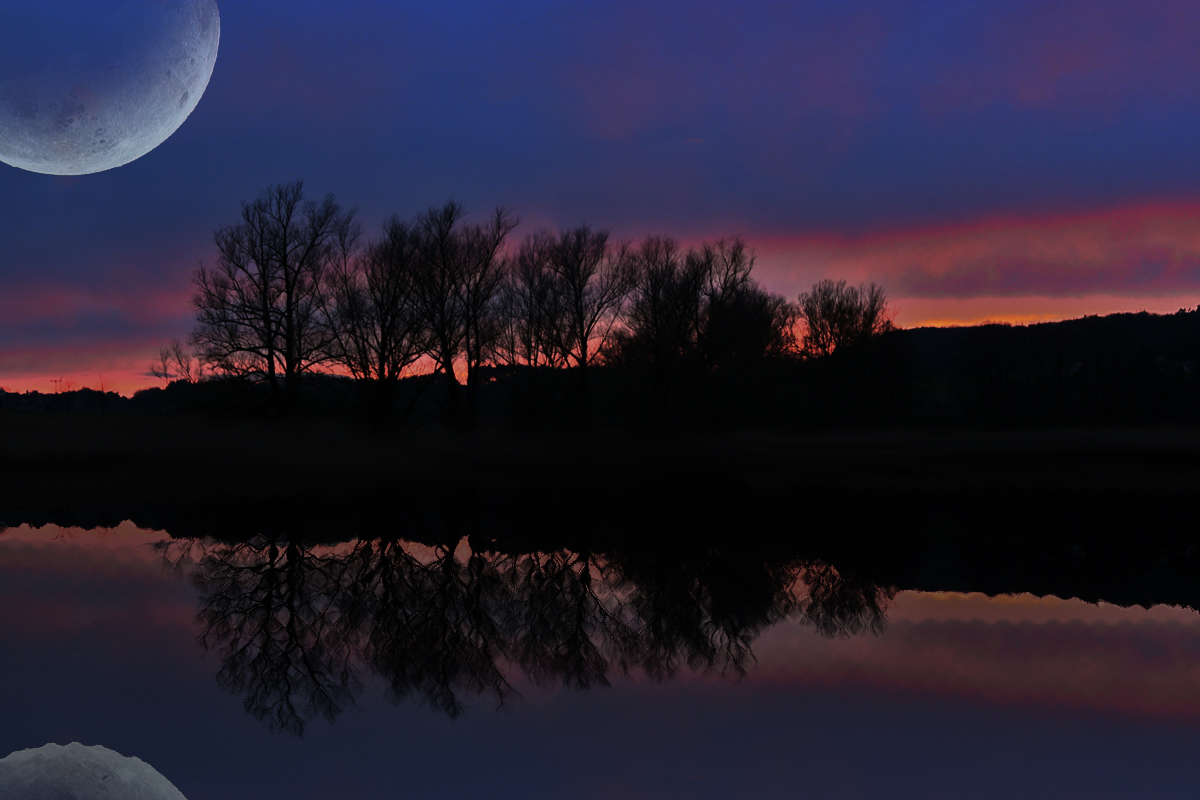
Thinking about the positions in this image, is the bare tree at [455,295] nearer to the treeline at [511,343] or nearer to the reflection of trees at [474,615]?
the treeline at [511,343]

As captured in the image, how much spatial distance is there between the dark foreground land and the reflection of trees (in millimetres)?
862

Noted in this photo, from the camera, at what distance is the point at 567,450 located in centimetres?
3512

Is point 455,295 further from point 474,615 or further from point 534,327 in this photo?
point 474,615

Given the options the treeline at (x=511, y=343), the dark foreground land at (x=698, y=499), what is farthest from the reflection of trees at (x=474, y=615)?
the treeline at (x=511, y=343)

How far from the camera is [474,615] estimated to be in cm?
856

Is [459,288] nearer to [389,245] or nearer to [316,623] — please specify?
[389,245]

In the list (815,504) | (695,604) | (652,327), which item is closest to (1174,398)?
(652,327)

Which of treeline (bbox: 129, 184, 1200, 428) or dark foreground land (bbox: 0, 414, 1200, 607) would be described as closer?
dark foreground land (bbox: 0, 414, 1200, 607)

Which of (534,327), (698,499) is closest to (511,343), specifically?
(534,327)

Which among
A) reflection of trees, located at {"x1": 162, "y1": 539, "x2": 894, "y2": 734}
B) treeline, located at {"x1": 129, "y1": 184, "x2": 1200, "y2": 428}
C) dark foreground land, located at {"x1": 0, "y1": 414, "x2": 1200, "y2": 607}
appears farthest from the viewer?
treeline, located at {"x1": 129, "y1": 184, "x2": 1200, "y2": 428}

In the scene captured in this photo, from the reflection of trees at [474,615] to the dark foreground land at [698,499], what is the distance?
862 mm

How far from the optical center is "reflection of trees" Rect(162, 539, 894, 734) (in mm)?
6895

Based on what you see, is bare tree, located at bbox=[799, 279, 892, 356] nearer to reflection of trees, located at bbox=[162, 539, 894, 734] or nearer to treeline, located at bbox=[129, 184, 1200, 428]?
treeline, located at bbox=[129, 184, 1200, 428]

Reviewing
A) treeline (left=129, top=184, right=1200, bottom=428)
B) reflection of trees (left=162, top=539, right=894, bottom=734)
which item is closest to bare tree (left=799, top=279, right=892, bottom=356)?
treeline (left=129, top=184, right=1200, bottom=428)
